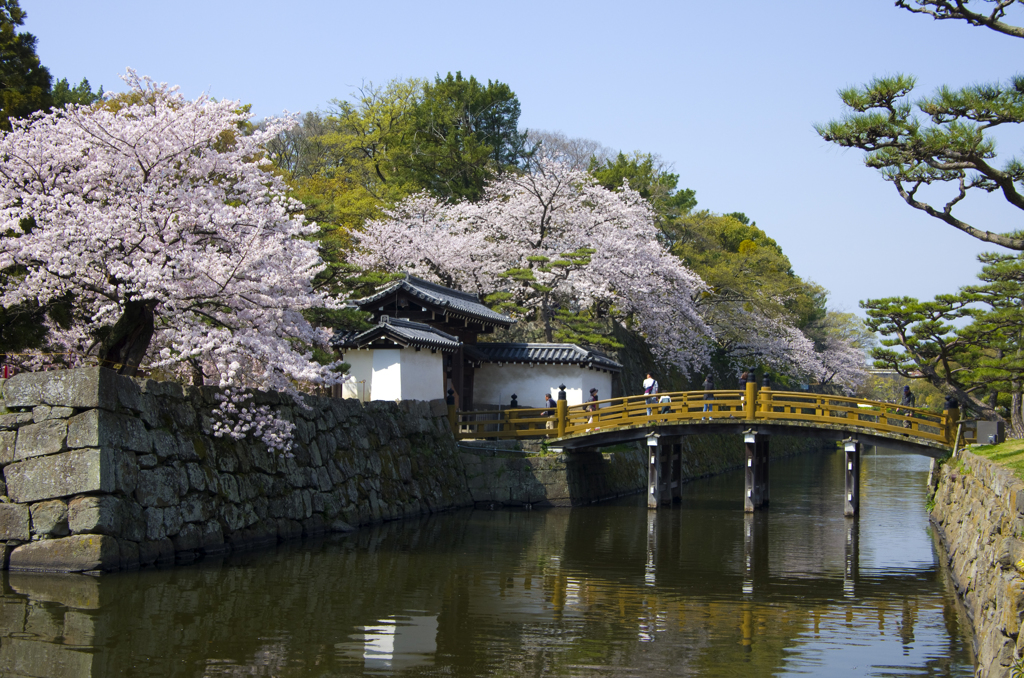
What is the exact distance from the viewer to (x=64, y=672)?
28.1 ft

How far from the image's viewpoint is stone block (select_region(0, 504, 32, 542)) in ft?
42.4

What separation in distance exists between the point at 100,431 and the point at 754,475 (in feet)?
52.4

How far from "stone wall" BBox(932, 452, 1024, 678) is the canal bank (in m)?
10.8

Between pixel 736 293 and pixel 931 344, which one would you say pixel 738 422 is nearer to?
pixel 931 344

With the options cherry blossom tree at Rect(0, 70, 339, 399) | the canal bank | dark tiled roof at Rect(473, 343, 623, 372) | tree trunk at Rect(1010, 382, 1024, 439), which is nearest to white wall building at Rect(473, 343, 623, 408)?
dark tiled roof at Rect(473, 343, 623, 372)

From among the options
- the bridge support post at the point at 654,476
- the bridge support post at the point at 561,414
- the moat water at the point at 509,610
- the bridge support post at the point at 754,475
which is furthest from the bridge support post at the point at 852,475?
the bridge support post at the point at 561,414

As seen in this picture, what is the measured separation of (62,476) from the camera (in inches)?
507

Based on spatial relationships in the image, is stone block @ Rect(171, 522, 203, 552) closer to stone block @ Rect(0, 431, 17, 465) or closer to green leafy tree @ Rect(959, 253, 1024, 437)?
stone block @ Rect(0, 431, 17, 465)

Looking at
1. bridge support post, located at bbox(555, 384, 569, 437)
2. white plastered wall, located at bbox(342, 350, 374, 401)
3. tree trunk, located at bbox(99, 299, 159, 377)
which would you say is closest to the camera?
tree trunk, located at bbox(99, 299, 159, 377)

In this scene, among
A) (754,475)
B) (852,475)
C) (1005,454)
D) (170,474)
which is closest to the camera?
(170,474)

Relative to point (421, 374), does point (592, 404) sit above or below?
below

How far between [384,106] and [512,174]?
11466mm

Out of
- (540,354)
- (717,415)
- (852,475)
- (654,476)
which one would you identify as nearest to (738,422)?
(717,415)

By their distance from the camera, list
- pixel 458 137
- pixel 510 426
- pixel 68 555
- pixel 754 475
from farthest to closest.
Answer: pixel 458 137 → pixel 510 426 → pixel 754 475 → pixel 68 555
